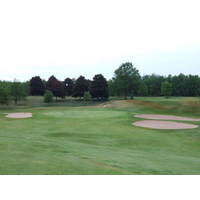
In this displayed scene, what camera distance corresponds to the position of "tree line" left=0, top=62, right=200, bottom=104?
181 feet

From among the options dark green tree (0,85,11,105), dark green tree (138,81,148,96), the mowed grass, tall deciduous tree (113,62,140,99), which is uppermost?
tall deciduous tree (113,62,140,99)

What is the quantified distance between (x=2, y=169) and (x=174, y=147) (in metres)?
11.1

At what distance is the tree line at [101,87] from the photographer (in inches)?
2174

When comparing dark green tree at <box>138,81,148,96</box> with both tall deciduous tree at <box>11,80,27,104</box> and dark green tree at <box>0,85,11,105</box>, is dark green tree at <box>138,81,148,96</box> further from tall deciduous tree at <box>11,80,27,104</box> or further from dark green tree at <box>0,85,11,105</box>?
dark green tree at <box>0,85,11,105</box>

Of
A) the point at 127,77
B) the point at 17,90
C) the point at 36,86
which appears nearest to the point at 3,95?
the point at 17,90

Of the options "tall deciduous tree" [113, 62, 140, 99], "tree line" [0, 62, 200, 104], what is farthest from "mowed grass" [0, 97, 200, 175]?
"tall deciduous tree" [113, 62, 140, 99]

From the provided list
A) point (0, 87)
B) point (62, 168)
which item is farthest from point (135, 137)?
point (0, 87)

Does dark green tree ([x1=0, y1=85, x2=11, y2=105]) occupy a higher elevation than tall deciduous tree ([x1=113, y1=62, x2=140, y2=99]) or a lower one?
lower

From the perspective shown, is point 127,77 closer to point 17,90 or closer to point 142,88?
point 142,88

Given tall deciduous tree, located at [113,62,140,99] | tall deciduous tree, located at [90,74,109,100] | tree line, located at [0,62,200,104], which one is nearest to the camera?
tree line, located at [0,62,200,104]

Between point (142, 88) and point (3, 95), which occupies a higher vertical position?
point (142, 88)

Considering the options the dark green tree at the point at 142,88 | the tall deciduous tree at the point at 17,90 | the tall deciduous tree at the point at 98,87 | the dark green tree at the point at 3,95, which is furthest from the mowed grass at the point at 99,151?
the dark green tree at the point at 142,88

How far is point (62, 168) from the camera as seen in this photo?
6.28m

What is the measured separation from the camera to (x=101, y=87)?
6469 cm
